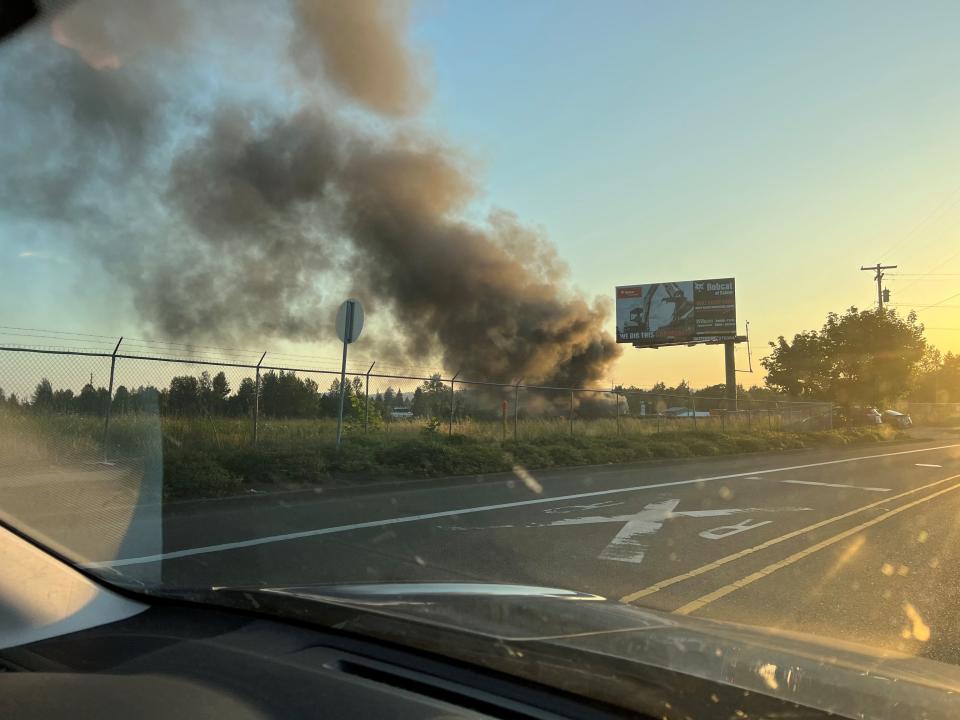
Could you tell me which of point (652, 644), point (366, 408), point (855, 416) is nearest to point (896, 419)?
point (855, 416)

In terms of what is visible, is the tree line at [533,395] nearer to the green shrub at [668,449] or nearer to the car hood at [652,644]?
the green shrub at [668,449]

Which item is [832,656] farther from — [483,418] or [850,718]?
[483,418]

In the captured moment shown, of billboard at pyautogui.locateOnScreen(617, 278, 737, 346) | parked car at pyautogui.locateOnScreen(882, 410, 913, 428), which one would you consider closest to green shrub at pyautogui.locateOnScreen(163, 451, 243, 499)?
billboard at pyautogui.locateOnScreen(617, 278, 737, 346)

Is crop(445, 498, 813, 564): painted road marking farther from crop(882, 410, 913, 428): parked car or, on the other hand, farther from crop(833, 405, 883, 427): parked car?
crop(882, 410, 913, 428): parked car

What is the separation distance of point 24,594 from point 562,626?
5.69 ft

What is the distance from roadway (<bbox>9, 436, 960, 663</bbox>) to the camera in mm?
4672

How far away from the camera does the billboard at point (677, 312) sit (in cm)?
3688

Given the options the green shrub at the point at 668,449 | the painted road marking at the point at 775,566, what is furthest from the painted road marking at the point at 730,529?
the green shrub at the point at 668,449

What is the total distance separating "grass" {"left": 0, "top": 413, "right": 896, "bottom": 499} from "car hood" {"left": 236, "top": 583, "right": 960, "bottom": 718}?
7.31 m

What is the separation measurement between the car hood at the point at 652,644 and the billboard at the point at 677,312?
120 ft

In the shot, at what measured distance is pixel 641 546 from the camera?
652cm

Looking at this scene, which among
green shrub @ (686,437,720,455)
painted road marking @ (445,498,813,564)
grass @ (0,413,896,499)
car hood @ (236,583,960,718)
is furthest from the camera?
green shrub @ (686,437,720,455)

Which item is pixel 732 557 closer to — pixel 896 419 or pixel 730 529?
pixel 730 529

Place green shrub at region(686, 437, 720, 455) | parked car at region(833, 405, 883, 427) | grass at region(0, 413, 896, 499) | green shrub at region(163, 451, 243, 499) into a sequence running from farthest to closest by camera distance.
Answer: parked car at region(833, 405, 883, 427)
green shrub at region(686, 437, 720, 455)
grass at region(0, 413, 896, 499)
green shrub at region(163, 451, 243, 499)
